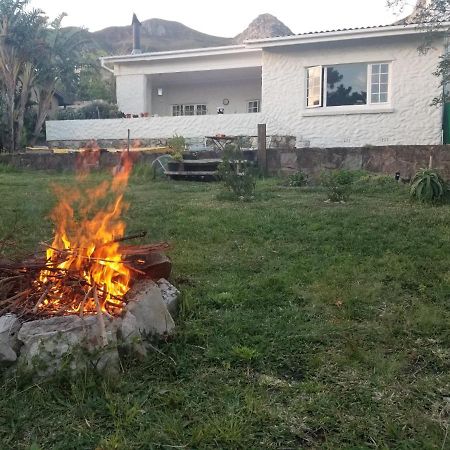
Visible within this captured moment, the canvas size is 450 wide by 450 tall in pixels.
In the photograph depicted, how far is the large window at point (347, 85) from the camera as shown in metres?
15.5

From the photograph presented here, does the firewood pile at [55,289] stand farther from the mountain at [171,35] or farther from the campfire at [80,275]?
the mountain at [171,35]

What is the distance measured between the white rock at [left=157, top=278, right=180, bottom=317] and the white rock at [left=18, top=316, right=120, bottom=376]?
77 centimetres

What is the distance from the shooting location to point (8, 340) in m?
3.00

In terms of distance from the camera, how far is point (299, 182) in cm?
1091

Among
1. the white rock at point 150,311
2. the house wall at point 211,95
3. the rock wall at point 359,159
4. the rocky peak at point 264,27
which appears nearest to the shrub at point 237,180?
the rock wall at point 359,159

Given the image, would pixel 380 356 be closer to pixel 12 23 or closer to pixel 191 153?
pixel 191 153

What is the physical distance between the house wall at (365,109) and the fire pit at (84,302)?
12.6 m

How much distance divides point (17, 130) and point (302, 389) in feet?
55.2

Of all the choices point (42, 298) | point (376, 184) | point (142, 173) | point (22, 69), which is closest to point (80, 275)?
point (42, 298)

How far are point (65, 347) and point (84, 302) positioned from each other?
389 millimetres

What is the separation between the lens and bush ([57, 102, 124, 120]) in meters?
18.7

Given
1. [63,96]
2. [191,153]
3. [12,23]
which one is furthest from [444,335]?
[63,96]

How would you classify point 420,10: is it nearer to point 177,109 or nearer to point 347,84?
point 347,84

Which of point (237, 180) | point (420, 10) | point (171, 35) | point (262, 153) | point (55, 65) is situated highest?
point (171, 35)
